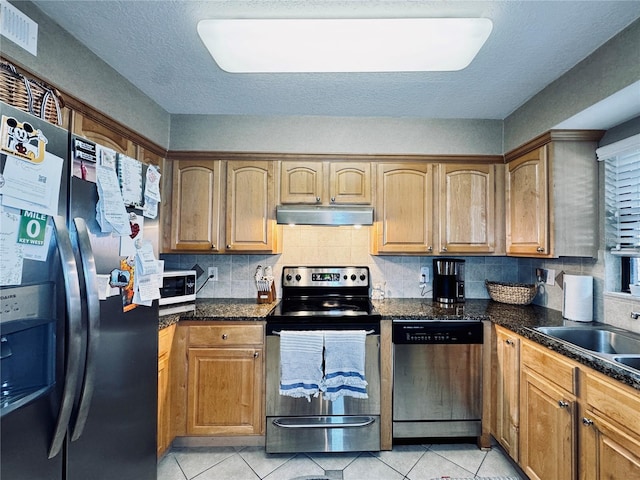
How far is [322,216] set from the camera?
2387mm

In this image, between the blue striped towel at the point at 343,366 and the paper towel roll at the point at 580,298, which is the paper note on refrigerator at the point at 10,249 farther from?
the paper towel roll at the point at 580,298

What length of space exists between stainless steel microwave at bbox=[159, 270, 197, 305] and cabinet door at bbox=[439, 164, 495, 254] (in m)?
1.95

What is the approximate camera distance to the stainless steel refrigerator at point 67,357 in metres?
0.85

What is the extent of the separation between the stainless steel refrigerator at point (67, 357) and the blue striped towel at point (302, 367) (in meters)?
0.96

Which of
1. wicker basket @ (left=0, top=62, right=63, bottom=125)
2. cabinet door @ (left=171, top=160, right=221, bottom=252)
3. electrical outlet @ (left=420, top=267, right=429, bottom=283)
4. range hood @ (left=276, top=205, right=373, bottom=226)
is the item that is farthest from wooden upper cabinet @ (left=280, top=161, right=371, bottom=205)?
wicker basket @ (left=0, top=62, right=63, bottom=125)

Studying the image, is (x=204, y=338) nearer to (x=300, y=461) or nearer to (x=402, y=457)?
(x=300, y=461)

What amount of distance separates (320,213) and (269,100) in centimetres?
87

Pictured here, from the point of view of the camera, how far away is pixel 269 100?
229 centimetres

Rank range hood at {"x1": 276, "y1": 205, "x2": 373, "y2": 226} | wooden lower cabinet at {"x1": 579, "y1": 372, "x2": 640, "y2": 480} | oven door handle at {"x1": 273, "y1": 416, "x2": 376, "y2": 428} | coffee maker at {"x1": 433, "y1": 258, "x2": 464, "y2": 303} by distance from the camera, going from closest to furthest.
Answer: wooden lower cabinet at {"x1": 579, "y1": 372, "x2": 640, "y2": 480}, oven door handle at {"x1": 273, "y1": 416, "x2": 376, "y2": 428}, range hood at {"x1": 276, "y1": 205, "x2": 373, "y2": 226}, coffee maker at {"x1": 433, "y1": 258, "x2": 464, "y2": 303}

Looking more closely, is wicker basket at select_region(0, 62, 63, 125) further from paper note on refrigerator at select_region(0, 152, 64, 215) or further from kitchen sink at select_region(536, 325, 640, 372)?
kitchen sink at select_region(536, 325, 640, 372)

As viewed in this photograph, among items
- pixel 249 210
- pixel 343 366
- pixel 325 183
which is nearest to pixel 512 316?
pixel 343 366

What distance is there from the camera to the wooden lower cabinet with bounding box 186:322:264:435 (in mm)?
2139

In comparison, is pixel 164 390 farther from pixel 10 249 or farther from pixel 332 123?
pixel 332 123

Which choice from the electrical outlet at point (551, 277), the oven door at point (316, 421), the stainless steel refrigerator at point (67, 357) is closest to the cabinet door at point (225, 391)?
the oven door at point (316, 421)
